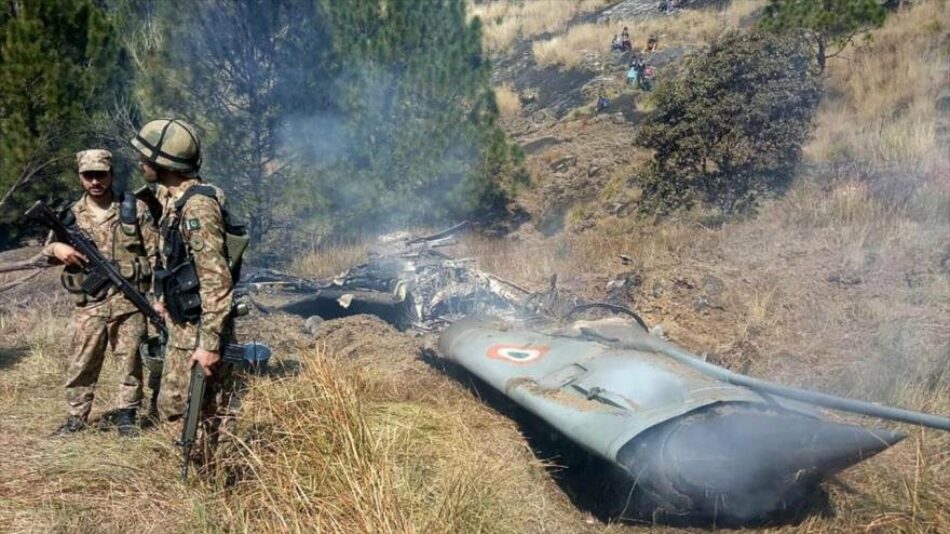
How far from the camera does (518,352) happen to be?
516 centimetres

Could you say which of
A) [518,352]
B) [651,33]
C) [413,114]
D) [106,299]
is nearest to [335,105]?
[413,114]

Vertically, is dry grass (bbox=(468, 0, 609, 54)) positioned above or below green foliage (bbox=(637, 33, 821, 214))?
above

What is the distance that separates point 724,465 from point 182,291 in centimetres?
274

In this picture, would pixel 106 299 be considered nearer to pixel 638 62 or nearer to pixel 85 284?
pixel 85 284

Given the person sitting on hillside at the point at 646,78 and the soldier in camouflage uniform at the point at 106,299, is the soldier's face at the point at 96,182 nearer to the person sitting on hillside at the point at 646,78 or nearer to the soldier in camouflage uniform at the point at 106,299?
the soldier in camouflage uniform at the point at 106,299

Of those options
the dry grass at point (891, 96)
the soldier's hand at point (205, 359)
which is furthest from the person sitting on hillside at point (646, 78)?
the soldier's hand at point (205, 359)

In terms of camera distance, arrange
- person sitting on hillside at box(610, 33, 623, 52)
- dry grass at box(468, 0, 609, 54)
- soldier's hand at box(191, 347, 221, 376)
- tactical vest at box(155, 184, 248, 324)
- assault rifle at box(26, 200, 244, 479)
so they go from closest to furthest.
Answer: soldier's hand at box(191, 347, 221, 376) < tactical vest at box(155, 184, 248, 324) < assault rifle at box(26, 200, 244, 479) < person sitting on hillside at box(610, 33, 623, 52) < dry grass at box(468, 0, 609, 54)

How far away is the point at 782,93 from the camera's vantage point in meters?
9.71

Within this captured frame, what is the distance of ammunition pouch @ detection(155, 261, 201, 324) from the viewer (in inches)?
130

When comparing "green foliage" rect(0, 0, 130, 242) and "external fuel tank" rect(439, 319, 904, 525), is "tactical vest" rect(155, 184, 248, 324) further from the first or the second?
"green foliage" rect(0, 0, 130, 242)

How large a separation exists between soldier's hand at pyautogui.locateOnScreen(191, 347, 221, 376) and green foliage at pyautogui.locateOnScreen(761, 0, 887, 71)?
12.2 meters

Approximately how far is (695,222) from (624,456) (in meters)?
7.19

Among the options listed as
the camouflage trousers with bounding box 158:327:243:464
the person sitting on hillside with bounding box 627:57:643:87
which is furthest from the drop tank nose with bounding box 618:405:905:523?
the person sitting on hillside with bounding box 627:57:643:87

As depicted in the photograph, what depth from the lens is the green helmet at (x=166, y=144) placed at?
3.30 m
